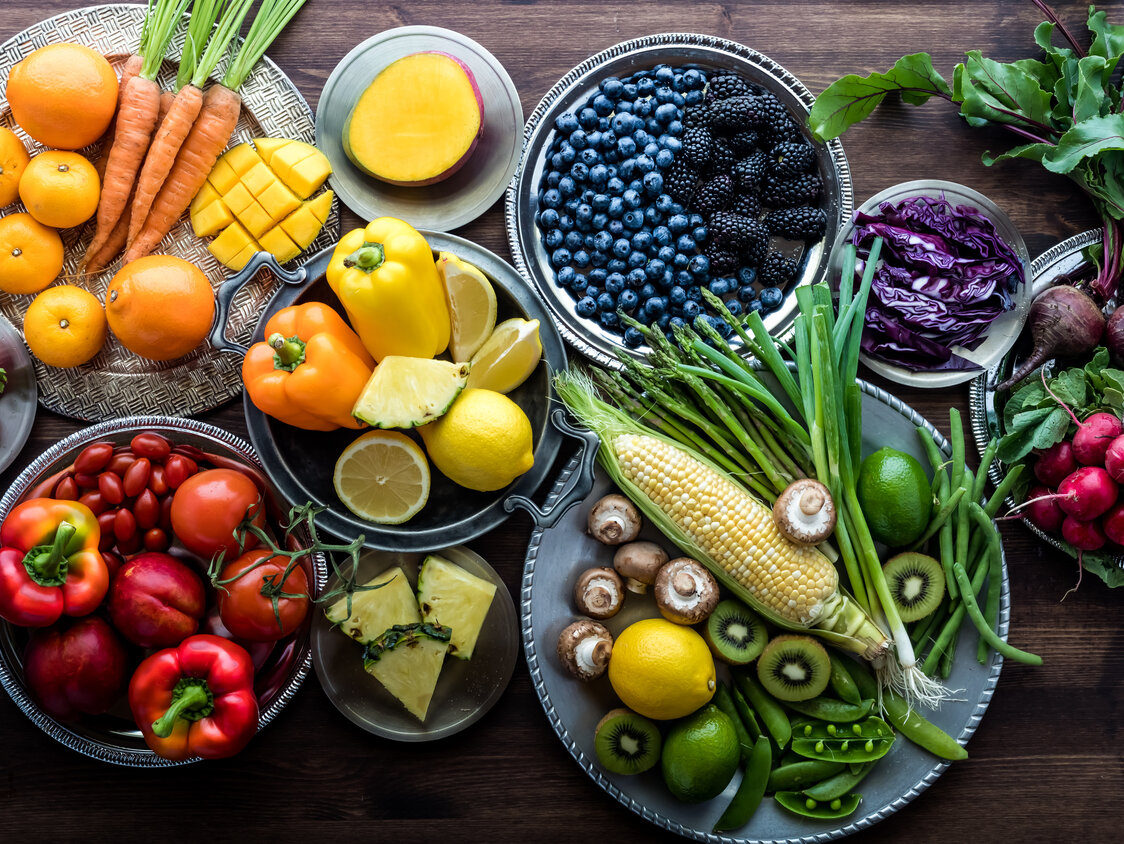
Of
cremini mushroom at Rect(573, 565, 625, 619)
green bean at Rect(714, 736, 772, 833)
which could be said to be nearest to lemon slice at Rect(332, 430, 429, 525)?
cremini mushroom at Rect(573, 565, 625, 619)

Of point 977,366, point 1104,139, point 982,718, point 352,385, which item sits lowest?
point 982,718

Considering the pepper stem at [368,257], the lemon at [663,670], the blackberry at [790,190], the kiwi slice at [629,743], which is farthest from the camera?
the blackberry at [790,190]

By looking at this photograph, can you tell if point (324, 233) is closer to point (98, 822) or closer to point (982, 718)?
point (98, 822)

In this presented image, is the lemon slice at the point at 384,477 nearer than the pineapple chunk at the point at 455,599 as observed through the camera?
Yes

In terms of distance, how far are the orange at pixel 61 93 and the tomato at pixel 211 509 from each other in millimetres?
761

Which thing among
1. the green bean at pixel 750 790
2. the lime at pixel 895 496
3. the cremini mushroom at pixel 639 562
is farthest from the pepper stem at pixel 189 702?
the lime at pixel 895 496

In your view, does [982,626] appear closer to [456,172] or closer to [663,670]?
[663,670]

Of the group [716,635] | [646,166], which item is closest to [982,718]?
[716,635]

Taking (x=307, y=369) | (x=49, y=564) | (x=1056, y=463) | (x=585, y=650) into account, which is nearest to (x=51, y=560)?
(x=49, y=564)

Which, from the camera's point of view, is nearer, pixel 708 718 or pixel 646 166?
pixel 708 718

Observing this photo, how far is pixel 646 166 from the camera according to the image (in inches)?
61.9

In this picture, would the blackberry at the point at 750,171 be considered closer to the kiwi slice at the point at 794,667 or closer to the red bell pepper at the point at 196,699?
the kiwi slice at the point at 794,667

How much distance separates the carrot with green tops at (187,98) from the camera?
1.56 m

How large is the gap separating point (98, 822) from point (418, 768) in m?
0.70
